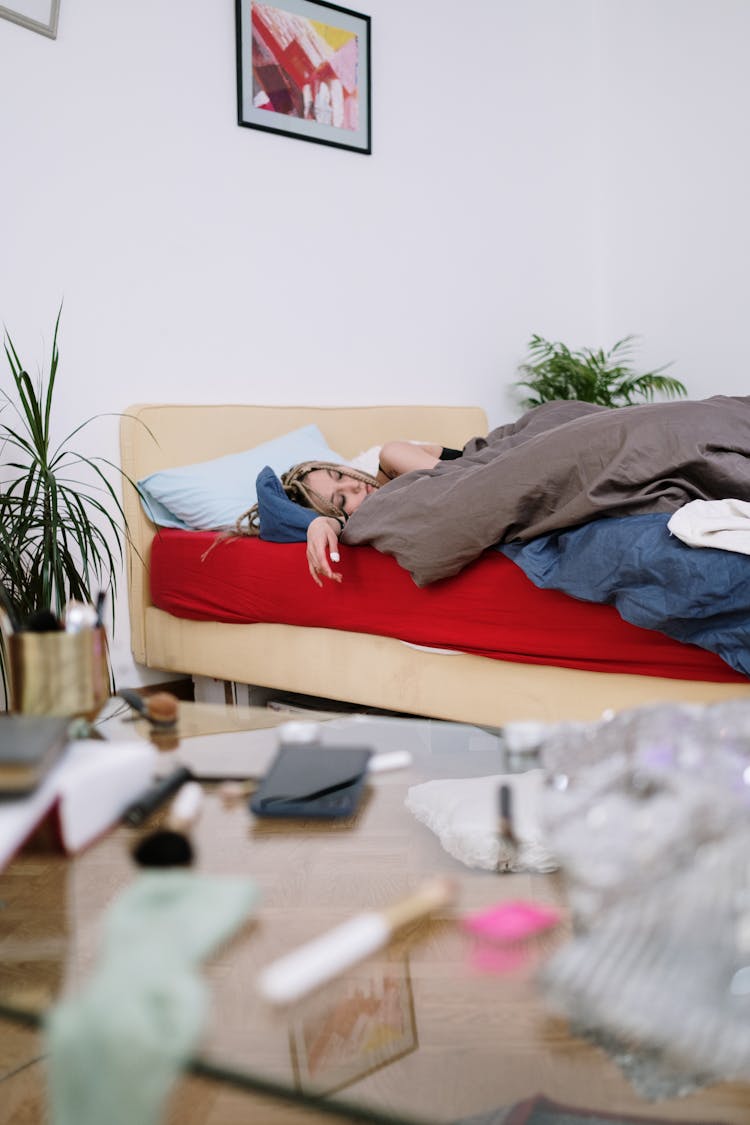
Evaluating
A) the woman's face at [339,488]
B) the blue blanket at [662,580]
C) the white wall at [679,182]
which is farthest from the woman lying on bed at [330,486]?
the white wall at [679,182]

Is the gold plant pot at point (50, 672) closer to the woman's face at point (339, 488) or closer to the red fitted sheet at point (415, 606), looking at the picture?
the red fitted sheet at point (415, 606)

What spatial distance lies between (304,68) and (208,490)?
1.45 m

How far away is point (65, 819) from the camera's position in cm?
79

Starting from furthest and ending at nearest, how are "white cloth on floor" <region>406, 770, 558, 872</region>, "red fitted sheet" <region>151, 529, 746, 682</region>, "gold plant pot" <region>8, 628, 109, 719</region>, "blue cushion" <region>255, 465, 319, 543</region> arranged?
"blue cushion" <region>255, 465, 319, 543</region>, "red fitted sheet" <region>151, 529, 746, 682</region>, "gold plant pot" <region>8, 628, 109, 719</region>, "white cloth on floor" <region>406, 770, 558, 872</region>

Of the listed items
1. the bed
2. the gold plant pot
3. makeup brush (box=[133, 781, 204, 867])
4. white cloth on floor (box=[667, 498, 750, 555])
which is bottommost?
the bed

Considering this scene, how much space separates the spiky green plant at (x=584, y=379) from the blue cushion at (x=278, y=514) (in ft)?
5.40

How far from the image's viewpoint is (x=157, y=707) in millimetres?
1208

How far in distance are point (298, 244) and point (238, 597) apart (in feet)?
4.39

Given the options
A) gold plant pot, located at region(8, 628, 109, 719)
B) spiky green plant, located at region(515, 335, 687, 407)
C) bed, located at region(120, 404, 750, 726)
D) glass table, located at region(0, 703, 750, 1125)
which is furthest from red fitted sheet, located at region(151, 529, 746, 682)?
spiky green plant, located at region(515, 335, 687, 407)

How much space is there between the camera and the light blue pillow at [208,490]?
2717mm

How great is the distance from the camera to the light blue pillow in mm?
2717

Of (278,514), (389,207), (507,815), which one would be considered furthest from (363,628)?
(389,207)

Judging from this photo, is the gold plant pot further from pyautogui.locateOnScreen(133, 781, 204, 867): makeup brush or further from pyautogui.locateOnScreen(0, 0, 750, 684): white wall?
pyautogui.locateOnScreen(0, 0, 750, 684): white wall

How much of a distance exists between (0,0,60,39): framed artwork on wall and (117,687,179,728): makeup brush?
2057 millimetres
